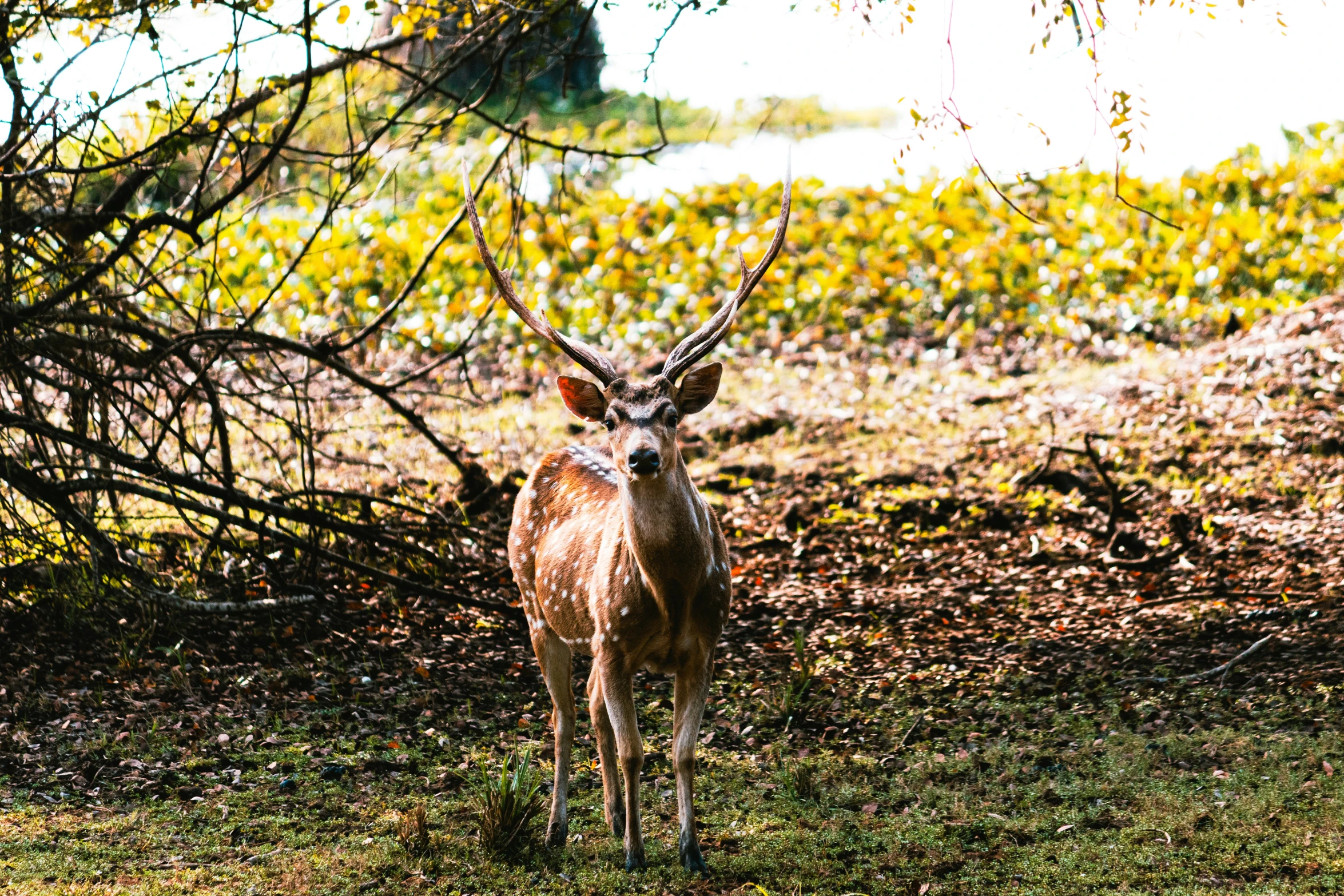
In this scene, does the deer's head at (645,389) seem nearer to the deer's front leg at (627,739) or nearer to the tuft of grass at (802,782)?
the deer's front leg at (627,739)

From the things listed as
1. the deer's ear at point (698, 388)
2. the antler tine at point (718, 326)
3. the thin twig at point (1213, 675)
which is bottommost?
the thin twig at point (1213, 675)

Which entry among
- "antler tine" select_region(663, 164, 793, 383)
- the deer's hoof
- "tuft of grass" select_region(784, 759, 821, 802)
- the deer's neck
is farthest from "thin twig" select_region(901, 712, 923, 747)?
"antler tine" select_region(663, 164, 793, 383)

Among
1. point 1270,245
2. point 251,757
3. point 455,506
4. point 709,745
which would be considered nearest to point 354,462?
point 455,506

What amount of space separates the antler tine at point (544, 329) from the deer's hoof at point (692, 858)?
1772mm

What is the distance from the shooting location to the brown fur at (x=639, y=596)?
16.1 feet

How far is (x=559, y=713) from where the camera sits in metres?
5.71

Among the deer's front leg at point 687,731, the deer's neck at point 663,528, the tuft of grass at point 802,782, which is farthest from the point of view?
the tuft of grass at point 802,782

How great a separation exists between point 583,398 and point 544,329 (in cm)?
32

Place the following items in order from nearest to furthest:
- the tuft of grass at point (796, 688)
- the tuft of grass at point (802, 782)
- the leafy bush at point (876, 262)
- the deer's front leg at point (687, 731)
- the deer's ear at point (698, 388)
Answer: the deer's front leg at point (687, 731) < the deer's ear at point (698, 388) < the tuft of grass at point (802, 782) < the tuft of grass at point (796, 688) < the leafy bush at point (876, 262)

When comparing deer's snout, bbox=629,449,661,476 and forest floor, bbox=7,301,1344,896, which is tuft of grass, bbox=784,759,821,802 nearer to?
forest floor, bbox=7,301,1344,896

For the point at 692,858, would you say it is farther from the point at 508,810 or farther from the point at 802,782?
the point at 802,782

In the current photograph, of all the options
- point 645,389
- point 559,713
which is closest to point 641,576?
point 645,389

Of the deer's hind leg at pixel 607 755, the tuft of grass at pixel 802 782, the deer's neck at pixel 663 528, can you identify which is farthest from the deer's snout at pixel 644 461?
the tuft of grass at pixel 802 782

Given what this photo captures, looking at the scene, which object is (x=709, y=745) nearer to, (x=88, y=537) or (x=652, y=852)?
(x=652, y=852)
